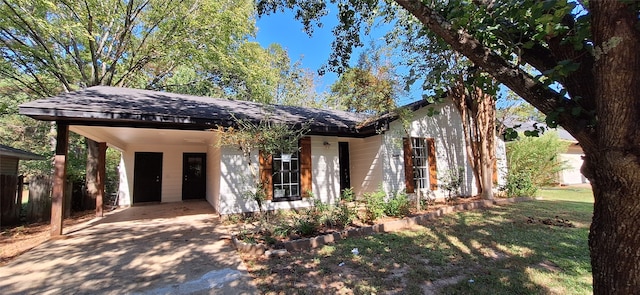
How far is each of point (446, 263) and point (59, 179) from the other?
7.18 m

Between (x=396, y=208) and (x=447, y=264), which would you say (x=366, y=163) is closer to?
(x=396, y=208)

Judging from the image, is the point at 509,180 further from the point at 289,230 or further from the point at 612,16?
the point at 612,16

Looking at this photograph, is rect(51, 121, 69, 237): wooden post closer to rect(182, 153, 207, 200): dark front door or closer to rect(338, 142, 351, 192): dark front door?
rect(182, 153, 207, 200): dark front door

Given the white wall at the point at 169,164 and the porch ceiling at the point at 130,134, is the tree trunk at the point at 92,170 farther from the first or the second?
the white wall at the point at 169,164

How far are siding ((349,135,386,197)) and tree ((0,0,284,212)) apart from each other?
24.2 feet

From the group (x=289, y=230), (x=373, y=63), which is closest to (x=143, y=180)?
(x=289, y=230)

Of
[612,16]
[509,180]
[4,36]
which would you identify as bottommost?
[509,180]

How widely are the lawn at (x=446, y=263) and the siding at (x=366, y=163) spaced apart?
10.5ft

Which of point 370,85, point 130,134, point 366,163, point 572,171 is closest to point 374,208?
point 366,163

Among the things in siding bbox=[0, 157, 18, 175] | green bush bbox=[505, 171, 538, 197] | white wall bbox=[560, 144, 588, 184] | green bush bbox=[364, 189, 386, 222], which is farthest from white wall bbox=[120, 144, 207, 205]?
white wall bbox=[560, 144, 588, 184]

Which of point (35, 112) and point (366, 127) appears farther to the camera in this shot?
point (366, 127)

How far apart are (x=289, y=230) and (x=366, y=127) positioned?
4.43m

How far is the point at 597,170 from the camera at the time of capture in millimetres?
1641

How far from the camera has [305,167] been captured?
26.9ft
